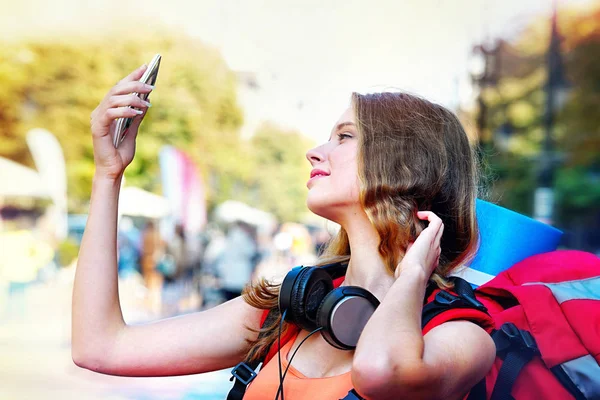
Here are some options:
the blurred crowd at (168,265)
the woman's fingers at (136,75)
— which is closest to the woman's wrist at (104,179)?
the woman's fingers at (136,75)

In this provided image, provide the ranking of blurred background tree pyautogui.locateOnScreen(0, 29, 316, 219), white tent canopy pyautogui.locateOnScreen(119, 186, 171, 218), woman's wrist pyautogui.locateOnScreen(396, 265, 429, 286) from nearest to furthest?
woman's wrist pyautogui.locateOnScreen(396, 265, 429, 286)
white tent canopy pyautogui.locateOnScreen(119, 186, 171, 218)
blurred background tree pyautogui.locateOnScreen(0, 29, 316, 219)

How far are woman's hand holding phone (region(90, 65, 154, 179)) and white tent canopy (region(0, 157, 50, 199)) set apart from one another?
1897 centimetres

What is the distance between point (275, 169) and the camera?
3328cm

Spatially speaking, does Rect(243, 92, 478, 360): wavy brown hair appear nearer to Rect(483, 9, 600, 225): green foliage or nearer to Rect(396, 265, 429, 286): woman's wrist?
Rect(396, 265, 429, 286): woman's wrist

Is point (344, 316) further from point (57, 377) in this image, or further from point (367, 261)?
point (57, 377)

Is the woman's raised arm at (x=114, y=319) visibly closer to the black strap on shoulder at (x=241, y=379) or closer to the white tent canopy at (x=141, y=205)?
the black strap on shoulder at (x=241, y=379)

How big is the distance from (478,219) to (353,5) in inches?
863

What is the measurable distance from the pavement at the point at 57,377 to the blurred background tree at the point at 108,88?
1103 centimetres

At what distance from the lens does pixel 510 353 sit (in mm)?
1739

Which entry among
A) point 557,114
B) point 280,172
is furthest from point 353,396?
point 280,172

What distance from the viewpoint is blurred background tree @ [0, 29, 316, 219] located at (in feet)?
73.8

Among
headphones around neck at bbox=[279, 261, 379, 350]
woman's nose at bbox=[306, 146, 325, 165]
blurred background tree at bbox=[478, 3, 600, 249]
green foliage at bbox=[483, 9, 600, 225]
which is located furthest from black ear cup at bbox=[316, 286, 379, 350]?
green foliage at bbox=[483, 9, 600, 225]

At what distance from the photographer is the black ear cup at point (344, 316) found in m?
1.72

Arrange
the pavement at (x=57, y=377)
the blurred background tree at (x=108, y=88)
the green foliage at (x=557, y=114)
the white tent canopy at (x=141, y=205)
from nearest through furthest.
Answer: the pavement at (x=57, y=377)
the white tent canopy at (x=141, y=205)
the green foliage at (x=557, y=114)
the blurred background tree at (x=108, y=88)
